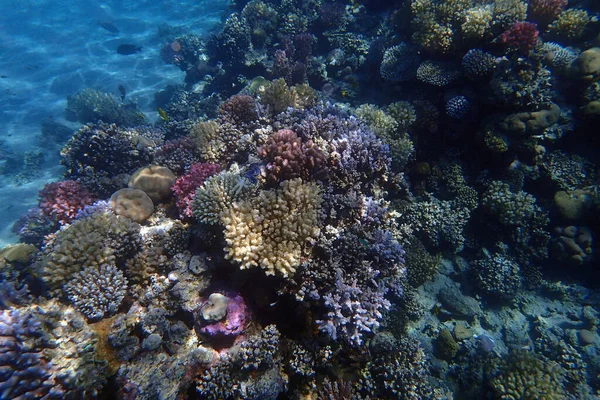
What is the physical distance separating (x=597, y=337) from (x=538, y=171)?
3742 mm

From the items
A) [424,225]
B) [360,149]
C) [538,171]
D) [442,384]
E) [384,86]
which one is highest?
[384,86]

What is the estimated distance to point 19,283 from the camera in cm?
480

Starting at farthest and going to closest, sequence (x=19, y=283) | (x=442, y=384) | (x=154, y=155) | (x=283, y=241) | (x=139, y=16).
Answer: (x=139, y=16), (x=154, y=155), (x=442, y=384), (x=19, y=283), (x=283, y=241)

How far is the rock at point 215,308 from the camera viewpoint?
3.92m

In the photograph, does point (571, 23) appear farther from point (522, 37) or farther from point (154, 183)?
point (154, 183)

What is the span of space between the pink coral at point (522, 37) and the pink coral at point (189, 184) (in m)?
7.08

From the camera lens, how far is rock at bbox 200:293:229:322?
3.92 m

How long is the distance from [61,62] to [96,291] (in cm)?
2631

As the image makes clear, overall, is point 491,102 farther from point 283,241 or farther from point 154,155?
point 154,155

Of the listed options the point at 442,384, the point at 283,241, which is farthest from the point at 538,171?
the point at 283,241

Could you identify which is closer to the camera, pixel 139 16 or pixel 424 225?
pixel 424 225

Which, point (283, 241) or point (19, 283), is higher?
point (283, 241)

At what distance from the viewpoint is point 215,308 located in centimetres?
396

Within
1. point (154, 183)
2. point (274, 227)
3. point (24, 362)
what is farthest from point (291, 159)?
point (24, 362)
